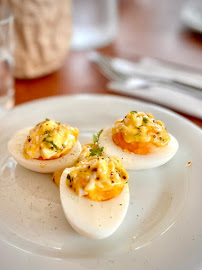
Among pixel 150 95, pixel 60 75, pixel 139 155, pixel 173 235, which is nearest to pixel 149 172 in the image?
pixel 139 155

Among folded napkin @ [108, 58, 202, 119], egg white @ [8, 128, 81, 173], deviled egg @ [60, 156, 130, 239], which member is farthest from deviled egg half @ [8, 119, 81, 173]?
folded napkin @ [108, 58, 202, 119]

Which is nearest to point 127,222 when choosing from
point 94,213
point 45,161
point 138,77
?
point 94,213

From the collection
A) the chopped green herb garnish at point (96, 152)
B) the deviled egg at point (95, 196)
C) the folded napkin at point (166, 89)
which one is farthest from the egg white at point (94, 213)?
the folded napkin at point (166, 89)

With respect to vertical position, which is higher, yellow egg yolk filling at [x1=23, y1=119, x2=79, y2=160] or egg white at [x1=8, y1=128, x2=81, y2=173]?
yellow egg yolk filling at [x1=23, y1=119, x2=79, y2=160]

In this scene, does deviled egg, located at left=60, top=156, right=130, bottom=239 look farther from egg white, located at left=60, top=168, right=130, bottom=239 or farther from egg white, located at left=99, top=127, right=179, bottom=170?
egg white, located at left=99, top=127, right=179, bottom=170

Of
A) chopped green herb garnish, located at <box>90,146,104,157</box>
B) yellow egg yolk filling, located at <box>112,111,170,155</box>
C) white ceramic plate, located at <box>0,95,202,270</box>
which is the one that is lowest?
white ceramic plate, located at <box>0,95,202,270</box>

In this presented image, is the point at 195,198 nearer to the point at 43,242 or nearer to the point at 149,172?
the point at 149,172
